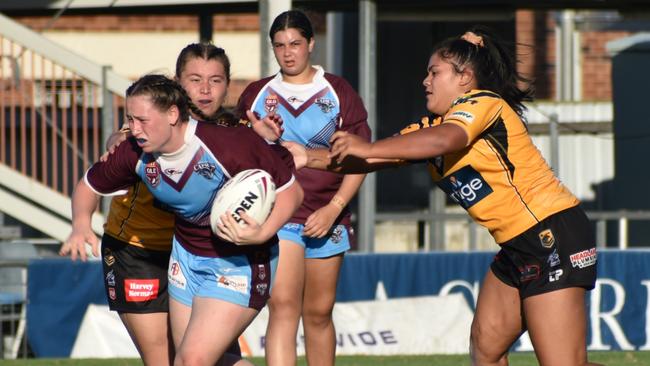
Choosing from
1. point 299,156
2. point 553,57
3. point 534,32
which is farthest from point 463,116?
point 553,57

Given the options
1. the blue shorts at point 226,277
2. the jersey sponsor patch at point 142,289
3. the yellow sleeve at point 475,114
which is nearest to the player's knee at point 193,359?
the blue shorts at point 226,277

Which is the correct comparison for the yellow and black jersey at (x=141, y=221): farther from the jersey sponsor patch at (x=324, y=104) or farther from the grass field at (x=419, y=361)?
the grass field at (x=419, y=361)

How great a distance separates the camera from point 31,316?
1135 centimetres

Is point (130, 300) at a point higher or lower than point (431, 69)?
lower

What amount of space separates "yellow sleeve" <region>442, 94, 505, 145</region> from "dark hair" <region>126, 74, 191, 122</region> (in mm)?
1136

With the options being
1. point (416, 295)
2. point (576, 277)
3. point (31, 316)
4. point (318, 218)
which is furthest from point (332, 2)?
point (576, 277)

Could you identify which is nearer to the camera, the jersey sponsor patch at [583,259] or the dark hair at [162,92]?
the dark hair at [162,92]

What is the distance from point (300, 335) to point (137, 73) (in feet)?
39.0

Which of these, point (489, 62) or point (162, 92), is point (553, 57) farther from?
point (162, 92)

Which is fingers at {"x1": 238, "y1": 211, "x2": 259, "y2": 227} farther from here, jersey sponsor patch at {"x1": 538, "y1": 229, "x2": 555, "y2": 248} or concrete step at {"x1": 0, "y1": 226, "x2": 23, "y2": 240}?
concrete step at {"x1": 0, "y1": 226, "x2": 23, "y2": 240}

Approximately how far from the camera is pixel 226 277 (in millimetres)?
5699

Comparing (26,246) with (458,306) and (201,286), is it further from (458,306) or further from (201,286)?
(201,286)

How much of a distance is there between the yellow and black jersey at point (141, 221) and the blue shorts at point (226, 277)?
44 cm

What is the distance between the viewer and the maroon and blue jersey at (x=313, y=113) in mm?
6938
